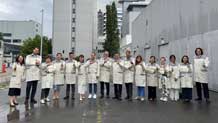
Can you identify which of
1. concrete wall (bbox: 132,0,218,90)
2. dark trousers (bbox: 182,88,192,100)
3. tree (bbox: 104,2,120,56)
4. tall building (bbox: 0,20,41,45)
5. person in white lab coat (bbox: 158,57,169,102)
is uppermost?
tall building (bbox: 0,20,41,45)

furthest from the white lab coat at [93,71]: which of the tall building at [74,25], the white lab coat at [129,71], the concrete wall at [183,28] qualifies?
the tall building at [74,25]

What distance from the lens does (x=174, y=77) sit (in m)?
13.0

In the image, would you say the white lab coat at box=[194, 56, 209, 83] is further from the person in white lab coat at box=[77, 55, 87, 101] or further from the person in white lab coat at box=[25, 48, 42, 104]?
the person in white lab coat at box=[25, 48, 42, 104]

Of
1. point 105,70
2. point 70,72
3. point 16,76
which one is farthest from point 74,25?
point 16,76

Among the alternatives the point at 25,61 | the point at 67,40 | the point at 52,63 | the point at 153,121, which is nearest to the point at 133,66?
the point at 52,63

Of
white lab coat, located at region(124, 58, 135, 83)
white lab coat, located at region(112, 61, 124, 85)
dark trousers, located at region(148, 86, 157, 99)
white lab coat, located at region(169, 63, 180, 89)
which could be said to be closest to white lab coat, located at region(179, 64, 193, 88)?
white lab coat, located at region(169, 63, 180, 89)

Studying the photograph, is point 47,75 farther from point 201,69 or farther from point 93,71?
point 201,69

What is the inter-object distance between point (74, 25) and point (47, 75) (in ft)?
272

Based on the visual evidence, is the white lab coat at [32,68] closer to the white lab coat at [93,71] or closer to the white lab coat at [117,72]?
the white lab coat at [93,71]

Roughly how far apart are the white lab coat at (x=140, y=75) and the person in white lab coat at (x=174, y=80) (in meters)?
1.01

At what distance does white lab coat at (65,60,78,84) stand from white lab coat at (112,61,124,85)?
156cm

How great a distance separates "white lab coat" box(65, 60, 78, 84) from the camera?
13.7 meters

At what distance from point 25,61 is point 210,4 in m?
10.2

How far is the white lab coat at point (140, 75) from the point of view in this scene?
13.4 metres
